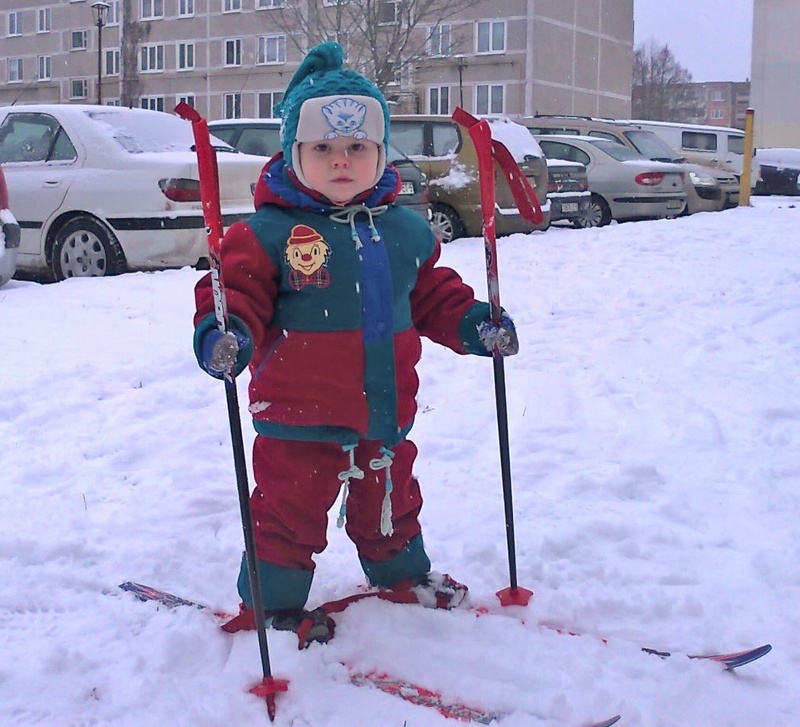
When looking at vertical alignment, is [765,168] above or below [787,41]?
below

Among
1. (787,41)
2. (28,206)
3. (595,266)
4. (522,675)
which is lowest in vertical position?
(522,675)

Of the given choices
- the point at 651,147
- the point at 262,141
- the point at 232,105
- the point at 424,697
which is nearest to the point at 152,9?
the point at 232,105

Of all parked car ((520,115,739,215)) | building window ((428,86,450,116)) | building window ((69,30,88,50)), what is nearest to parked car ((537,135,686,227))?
parked car ((520,115,739,215))

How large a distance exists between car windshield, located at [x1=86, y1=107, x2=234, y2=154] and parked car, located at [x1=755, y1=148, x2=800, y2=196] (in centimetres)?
1535

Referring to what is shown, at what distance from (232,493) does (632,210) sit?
35.2 ft

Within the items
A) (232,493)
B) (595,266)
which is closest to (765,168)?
(595,266)

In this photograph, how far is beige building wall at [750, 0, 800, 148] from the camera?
41.9 meters

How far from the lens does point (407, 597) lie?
9.37 feet

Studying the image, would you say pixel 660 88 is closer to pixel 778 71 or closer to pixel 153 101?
pixel 778 71

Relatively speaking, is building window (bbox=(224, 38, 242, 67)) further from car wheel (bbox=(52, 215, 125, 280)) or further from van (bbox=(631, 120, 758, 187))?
car wheel (bbox=(52, 215, 125, 280))

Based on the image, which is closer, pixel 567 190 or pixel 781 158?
pixel 567 190

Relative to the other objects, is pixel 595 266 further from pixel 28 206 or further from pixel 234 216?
pixel 28 206

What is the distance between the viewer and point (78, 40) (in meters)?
52.9

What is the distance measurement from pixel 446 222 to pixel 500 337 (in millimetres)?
8101
